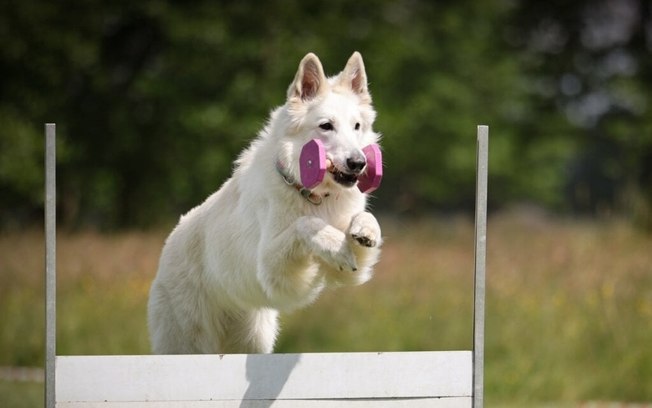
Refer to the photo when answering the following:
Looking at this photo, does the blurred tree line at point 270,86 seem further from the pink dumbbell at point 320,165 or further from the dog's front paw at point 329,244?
the dog's front paw at point 329,244

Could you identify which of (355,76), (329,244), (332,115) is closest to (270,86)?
(355,76)

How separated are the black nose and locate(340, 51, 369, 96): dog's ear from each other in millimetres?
595

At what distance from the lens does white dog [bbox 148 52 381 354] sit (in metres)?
3.85

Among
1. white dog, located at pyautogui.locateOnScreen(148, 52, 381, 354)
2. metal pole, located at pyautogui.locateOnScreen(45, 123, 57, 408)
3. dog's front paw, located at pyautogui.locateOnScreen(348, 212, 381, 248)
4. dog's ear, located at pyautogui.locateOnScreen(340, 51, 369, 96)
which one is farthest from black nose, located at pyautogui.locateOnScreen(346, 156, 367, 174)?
metal pole, located at pyautogui.locateOnScreen(45, 123, 57, 408)

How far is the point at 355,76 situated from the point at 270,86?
1383 centimetres

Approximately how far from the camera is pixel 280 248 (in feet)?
12.7

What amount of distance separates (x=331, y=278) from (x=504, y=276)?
18.2 feet

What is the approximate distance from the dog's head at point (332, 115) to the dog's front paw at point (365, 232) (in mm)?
228

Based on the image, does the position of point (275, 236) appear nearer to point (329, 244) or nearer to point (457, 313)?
point (329, 244)

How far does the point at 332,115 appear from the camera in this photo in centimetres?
403

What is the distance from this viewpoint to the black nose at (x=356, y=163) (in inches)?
149

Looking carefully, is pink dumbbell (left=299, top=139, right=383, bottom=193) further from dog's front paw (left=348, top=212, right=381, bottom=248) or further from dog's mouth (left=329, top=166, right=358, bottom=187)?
dog's front paw (left=348, top=212, right=381, bottom=248)

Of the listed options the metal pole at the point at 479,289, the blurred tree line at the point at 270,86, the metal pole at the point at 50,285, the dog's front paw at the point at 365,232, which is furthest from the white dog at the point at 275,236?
the blurred tree line at the point at 270,86

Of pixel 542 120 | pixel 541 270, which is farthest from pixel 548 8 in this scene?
pixel 541 270
